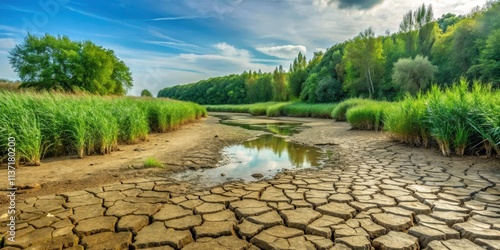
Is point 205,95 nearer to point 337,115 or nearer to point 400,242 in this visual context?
point 337,115

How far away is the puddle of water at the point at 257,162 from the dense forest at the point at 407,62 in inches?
737

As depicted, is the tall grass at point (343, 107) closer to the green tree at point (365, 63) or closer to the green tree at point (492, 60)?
the green tree at point (492, 60)

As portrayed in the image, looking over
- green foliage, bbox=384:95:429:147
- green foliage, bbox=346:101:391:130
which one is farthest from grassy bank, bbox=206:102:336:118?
green foliage, bbox=384:95:429:147

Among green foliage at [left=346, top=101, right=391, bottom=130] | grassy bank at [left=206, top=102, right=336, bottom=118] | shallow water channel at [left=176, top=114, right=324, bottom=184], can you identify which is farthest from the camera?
grassy bank at [left=206, top=102, right=336, bottom=118]

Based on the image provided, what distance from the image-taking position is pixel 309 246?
1.78m

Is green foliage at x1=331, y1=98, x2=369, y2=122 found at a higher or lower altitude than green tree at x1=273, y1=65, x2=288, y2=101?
lower

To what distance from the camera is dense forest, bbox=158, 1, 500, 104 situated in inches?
750

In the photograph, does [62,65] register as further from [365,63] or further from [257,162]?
[365,63]

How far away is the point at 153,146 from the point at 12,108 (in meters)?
2.85

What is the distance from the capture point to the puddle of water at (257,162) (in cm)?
388

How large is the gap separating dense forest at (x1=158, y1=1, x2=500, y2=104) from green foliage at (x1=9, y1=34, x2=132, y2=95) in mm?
26141

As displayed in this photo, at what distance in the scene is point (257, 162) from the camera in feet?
16.5

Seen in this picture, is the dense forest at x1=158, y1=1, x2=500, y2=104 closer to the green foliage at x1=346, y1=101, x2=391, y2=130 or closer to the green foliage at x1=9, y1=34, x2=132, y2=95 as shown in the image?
the green foliage at x1=346, y1=101, x2=391, y2=130

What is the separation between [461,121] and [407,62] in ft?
66.3
